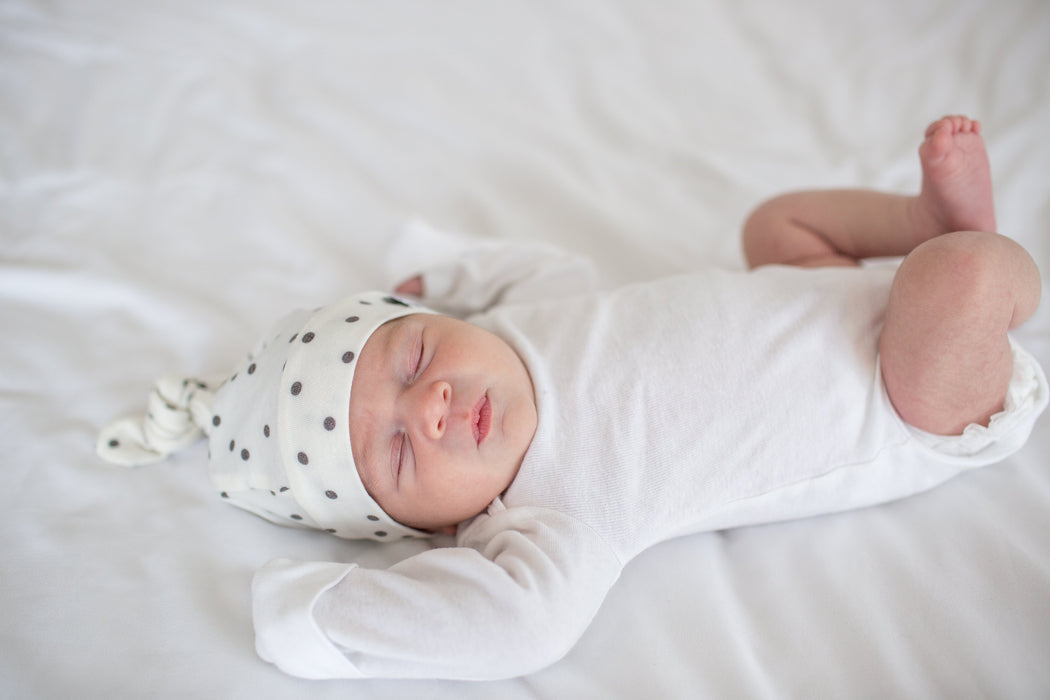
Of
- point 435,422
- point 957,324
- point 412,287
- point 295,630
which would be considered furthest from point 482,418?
point 957,324

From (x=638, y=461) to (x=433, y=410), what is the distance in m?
0.34

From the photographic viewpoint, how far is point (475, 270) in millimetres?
1538

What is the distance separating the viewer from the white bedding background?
40.6 inches

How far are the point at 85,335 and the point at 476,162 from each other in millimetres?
993

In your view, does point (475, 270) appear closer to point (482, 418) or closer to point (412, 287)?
point (412, 287)

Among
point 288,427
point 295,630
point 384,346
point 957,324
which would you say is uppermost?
point 957,324

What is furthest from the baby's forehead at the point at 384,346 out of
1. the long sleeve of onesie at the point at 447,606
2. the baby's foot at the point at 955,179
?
the baby's foot at the point at 955,179

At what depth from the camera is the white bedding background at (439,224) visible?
3.38ft

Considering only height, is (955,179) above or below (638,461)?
above

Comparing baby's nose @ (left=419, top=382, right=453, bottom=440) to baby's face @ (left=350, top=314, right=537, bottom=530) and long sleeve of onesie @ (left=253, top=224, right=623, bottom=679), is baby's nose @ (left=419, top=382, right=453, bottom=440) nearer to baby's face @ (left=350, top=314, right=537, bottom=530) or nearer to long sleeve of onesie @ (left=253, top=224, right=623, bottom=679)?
baby's face @ (left=350, top=314, right=537, bottom=530)

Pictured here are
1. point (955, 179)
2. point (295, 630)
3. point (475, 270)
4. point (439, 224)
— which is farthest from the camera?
point (439, 224)

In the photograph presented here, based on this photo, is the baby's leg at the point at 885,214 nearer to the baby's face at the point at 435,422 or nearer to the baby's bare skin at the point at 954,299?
the baby's bare skin at the point at 954,299

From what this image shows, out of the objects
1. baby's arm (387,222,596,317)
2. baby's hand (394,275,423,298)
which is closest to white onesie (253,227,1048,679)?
baby's arm (387,222,596,317)

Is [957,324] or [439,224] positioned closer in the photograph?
[957,324]
